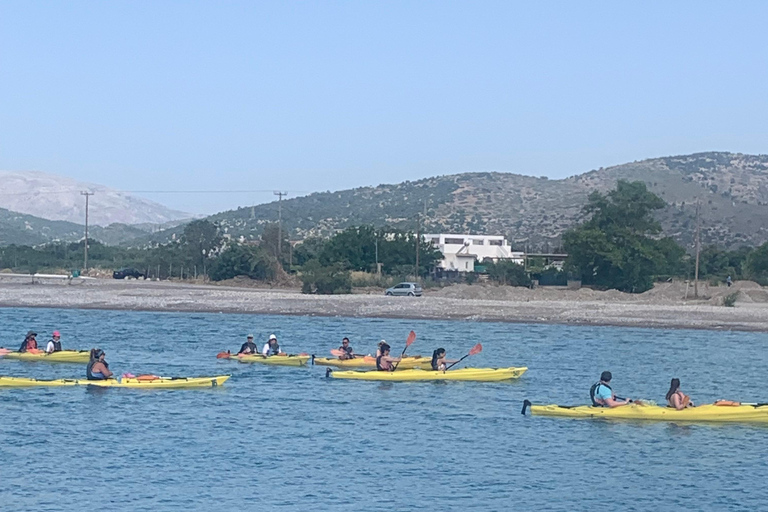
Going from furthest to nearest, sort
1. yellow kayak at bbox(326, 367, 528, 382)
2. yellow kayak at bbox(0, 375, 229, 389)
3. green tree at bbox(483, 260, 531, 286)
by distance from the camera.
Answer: green tree at bbox(483, 260, 531, 286), yellow kayak at bbox(326, 367, 528, 382), yellow kayak at bbox(0, 375, 229, 389)

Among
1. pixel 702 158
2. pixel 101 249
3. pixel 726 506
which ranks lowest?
pixel 726 506

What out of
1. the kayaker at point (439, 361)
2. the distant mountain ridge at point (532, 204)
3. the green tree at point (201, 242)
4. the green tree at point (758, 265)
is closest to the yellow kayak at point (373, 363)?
the kayaker at point (439, 361)

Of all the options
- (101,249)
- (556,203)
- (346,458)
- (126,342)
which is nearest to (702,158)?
(556,203)

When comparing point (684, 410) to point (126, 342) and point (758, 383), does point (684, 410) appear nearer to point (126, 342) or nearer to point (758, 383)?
point (758, 383)

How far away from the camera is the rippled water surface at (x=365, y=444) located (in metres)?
18.8

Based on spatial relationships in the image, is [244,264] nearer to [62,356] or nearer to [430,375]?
[62,356]

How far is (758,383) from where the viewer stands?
112 ft

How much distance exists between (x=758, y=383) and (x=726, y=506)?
16.6 metres

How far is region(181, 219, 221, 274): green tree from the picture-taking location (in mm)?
88625

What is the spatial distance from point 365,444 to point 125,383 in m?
9.31

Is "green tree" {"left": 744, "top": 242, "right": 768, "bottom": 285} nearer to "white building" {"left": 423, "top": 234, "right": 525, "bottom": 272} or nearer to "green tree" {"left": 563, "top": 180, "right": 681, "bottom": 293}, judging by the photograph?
"green tree" {"left": 563, "top": 180, "right": 681, "bottom": 293}

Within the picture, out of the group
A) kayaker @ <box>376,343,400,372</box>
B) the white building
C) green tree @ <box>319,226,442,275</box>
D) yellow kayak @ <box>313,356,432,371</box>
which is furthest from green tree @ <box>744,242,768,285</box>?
kayaker @ <box>376,343,400,372</box>

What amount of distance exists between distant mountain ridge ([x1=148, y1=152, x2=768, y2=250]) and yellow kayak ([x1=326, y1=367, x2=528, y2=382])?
82683 mm

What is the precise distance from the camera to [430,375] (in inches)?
1275
